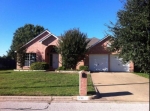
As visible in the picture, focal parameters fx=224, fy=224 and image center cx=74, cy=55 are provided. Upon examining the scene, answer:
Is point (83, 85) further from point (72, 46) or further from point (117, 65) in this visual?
point (117, 65)

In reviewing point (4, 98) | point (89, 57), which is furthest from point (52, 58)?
point (4, 98)

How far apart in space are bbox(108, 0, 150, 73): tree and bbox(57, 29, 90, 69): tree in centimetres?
1167

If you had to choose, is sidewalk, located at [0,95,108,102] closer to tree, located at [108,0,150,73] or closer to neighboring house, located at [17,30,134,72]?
tree, located at [108,0,150,73]

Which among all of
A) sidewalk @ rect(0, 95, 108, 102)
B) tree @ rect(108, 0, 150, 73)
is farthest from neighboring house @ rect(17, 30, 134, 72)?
sidewalk @ rect(0, 95, 108, 102)

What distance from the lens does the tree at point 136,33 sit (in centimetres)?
1189

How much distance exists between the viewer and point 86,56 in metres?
27.9

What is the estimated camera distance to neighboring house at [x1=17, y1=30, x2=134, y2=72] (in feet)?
90.7

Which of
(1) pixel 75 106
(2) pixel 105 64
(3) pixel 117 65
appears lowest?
(1) pixel 75 106

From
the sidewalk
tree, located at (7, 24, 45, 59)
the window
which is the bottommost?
the sidewalk

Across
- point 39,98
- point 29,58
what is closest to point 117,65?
point 29,58

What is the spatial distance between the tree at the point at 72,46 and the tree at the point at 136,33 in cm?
1167

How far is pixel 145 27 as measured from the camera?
39.1ft

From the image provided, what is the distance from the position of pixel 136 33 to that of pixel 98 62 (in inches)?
630

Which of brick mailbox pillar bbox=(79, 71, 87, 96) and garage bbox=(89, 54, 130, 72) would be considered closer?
brick mailbox pillar bbox=(79, 71, 87, 96)
